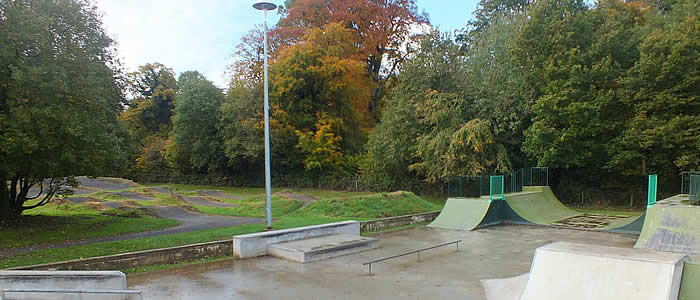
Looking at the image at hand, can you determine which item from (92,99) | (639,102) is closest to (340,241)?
(92,99)

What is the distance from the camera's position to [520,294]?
6898 millimetres

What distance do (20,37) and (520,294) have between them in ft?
42.7

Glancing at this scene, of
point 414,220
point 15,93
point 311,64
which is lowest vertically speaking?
point 414,220

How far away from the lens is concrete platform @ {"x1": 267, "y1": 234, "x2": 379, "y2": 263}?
10320 mm

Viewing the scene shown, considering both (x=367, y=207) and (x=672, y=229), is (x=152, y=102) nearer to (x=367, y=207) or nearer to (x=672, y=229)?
(x=367, y=207)

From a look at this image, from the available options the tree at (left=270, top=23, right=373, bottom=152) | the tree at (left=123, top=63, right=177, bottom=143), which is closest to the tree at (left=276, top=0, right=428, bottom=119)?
the tree at (left=270, top=23, right=373, bottom=152)

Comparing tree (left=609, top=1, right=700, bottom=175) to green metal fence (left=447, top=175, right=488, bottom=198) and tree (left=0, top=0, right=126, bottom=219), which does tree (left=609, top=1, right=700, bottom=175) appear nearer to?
green metal fence (left=447, top=175, right=488, bottom=198)

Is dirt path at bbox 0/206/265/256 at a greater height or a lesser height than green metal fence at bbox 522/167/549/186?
lesser

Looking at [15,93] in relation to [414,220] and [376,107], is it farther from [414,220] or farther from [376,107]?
[376,107]

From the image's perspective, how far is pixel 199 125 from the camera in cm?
3678

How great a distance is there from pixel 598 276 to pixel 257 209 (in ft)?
52.3

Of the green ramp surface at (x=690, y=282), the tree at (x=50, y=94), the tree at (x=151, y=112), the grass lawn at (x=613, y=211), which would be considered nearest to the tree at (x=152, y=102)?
the tree at (x=151, y=112)

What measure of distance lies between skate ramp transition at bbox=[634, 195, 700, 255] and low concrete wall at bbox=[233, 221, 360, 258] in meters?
8.73

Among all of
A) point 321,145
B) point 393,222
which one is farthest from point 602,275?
point 321,145
